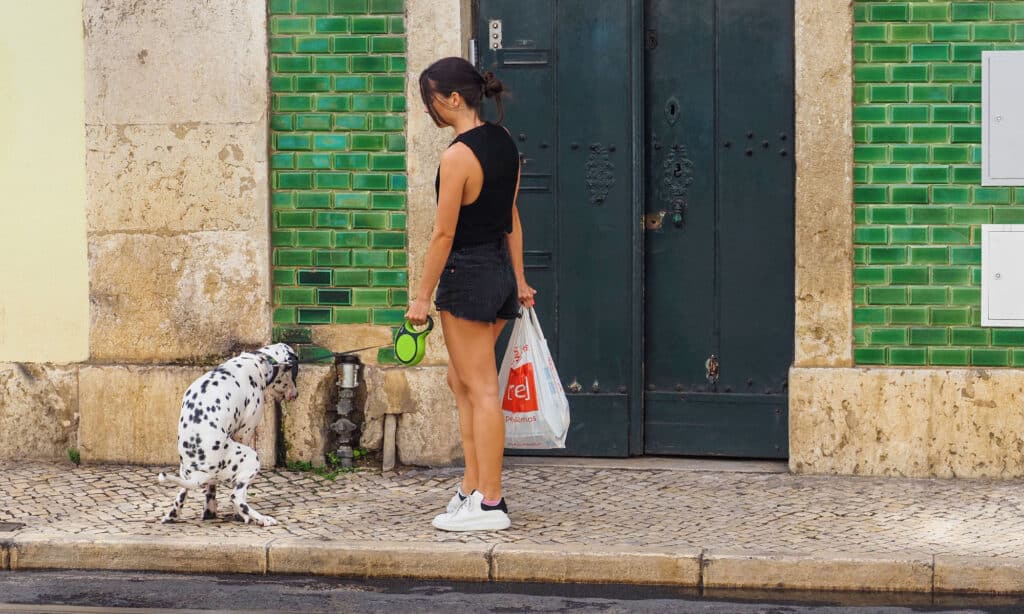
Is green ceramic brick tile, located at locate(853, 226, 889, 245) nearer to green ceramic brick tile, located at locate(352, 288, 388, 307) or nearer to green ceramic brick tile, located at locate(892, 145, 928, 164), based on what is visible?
green ceramic brick tile, located at locate(892, 145, 928, 164)

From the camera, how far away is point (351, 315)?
8586 mm

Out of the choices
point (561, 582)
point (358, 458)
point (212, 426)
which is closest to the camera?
point (561, 582)

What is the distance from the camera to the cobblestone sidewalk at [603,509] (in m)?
6.66

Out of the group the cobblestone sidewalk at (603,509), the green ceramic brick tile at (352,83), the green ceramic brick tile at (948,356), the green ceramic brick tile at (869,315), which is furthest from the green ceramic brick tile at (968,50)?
the green ceramic brick tile at (352,83)

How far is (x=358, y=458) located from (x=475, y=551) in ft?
7.11

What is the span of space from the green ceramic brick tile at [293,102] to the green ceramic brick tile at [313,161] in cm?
25

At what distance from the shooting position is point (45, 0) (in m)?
8.66

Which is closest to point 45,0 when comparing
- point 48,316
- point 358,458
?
point 48,316

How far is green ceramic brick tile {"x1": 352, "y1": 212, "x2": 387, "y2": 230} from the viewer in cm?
853

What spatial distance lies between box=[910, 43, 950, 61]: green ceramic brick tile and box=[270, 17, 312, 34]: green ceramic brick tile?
3134 millimetres

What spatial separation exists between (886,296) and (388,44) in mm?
2893

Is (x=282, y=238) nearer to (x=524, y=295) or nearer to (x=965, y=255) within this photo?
(x=524, y=295)

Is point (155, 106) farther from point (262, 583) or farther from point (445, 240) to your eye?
point (262, 583)

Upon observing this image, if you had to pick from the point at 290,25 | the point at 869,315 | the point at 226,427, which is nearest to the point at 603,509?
the point at 226,427
